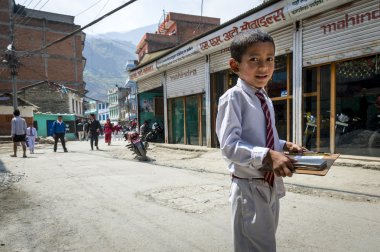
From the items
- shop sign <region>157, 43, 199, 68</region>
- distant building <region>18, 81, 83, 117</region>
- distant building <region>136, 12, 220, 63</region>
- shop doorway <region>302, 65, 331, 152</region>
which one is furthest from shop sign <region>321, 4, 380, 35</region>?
distant building <region>18, 81, 83, 117</region>

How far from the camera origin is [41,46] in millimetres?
42281

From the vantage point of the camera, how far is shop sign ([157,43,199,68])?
12.8 meters

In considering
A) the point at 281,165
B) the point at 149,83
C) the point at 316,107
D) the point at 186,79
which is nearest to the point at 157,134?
the point at 149,83

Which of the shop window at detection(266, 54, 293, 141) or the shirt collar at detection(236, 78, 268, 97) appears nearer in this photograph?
the shirt collar at detection(236, 78, 268, 97)

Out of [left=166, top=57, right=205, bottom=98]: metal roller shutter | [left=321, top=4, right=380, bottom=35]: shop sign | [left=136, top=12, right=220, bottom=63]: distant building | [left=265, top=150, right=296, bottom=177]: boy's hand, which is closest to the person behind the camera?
[left=265, top=150, right=296, bottom=177]: boy's hand

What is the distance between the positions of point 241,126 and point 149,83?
671 inches

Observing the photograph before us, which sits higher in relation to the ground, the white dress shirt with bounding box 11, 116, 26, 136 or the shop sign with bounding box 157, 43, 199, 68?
the shop sign with bounding box 157, 43, 199, 68

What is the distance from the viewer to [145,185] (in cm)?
595

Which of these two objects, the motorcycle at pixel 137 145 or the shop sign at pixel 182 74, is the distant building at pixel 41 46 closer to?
the shop sign at pixel 182 74

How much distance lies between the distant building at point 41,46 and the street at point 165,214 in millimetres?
38679

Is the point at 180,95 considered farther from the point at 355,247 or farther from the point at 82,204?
the point at 355,247

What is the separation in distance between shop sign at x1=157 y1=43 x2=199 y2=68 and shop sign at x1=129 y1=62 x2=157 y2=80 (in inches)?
30.7

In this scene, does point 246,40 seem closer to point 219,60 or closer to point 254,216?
point 254,216

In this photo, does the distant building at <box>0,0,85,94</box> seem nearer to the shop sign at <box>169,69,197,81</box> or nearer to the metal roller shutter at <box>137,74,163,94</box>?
the metal roller shutter at <box>137,74,163,94</box>
